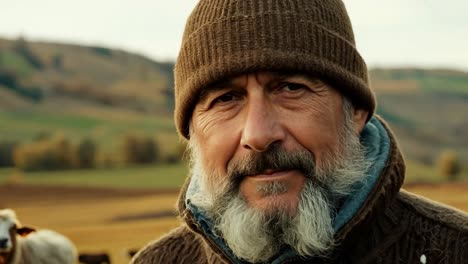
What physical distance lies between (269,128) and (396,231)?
65 cm

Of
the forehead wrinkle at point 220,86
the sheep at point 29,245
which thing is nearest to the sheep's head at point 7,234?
the sheep at point 29,245

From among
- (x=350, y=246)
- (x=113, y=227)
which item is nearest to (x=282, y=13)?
(x=350, y=246)

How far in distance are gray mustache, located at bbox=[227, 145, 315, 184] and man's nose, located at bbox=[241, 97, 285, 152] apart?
0.10 ft

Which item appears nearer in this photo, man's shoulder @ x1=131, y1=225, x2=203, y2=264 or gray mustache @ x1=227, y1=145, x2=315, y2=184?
gray mustache @ x1=227, y1=145, x2=315, y2=184

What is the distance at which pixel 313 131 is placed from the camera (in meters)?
2.68

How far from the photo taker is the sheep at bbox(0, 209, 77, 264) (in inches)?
407

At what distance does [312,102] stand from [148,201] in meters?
31.8

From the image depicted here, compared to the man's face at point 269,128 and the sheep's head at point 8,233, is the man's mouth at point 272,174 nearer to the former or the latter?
the man's face at point 269,128

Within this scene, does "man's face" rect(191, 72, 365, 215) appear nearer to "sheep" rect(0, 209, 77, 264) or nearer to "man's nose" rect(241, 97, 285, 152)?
"man's nose" rect(241, 97, 285, 152)

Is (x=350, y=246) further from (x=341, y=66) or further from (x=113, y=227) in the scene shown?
(x=113, y=227)

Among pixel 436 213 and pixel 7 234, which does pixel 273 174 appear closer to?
pixel 436 213

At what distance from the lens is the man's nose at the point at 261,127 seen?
2.54 meters

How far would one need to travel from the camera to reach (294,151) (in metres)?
2.60

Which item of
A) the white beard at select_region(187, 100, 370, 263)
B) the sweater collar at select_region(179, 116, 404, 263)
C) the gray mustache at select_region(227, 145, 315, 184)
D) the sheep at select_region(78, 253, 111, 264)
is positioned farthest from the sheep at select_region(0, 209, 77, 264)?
the gray mustache at select_region(227, 145, 315, 184)
